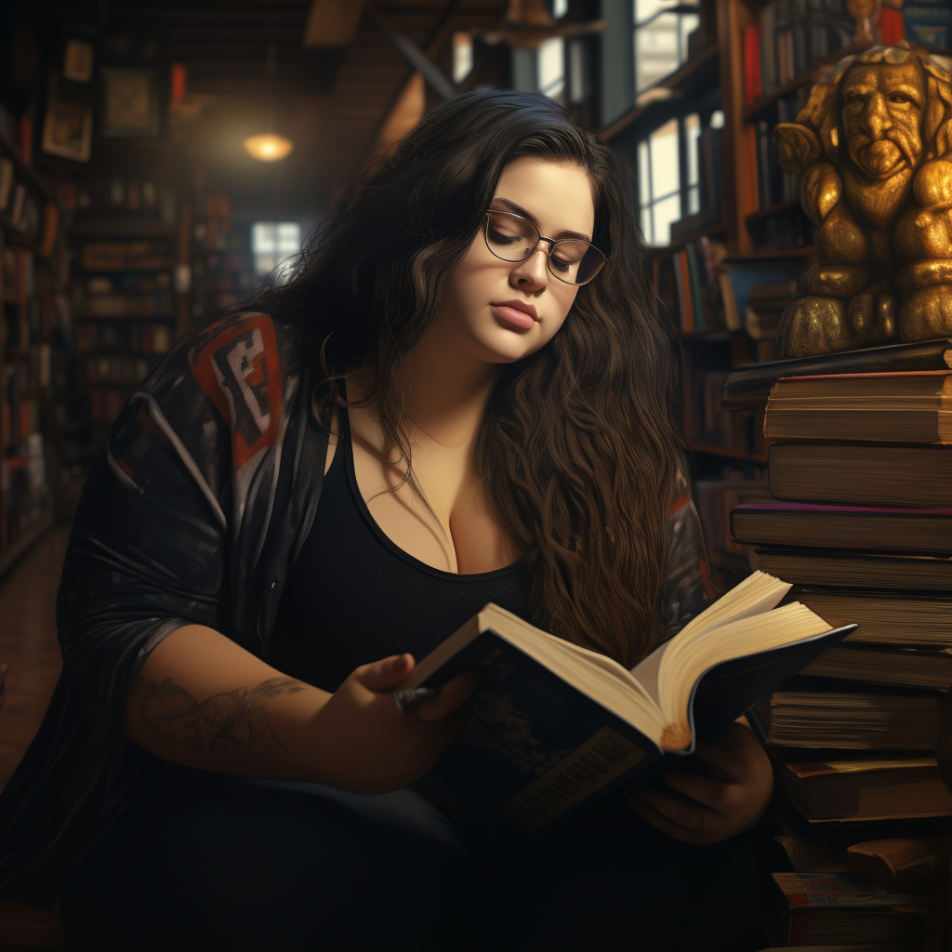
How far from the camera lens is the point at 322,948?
0.75m

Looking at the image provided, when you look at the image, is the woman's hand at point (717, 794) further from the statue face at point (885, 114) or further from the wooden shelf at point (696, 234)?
the wooden shelf at point (696, 234)

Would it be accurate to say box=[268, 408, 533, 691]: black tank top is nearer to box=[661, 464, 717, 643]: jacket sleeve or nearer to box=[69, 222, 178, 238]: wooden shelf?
box=[661, 464, 717, 643]: jacket sleeve

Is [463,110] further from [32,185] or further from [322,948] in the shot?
[32,185]

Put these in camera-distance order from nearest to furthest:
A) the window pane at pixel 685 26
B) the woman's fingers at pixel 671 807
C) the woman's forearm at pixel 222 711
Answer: the woman's forearm at pixel 222 711
the woman's fingers at pixel 671 807
the window pane at pixel 685 26

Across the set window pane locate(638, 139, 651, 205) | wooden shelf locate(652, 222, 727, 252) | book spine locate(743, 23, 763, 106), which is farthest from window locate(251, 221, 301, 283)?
book spine locate(743, 23, 763, 106)

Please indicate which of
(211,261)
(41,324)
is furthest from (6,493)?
(211,261)

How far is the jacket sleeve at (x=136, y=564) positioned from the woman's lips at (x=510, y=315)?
0.27 m

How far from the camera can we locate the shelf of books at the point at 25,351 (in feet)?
13.3

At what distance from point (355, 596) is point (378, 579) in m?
0.03

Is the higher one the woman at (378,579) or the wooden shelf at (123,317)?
the wooden shelf at (123,317)

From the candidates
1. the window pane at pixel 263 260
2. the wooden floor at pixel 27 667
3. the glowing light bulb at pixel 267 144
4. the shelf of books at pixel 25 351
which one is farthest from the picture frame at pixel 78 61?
the window pane at pixel 263 260

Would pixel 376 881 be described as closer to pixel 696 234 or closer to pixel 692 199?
Result: pixel 696 234

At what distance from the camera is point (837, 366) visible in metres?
0.95

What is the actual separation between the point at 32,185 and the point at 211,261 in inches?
256
